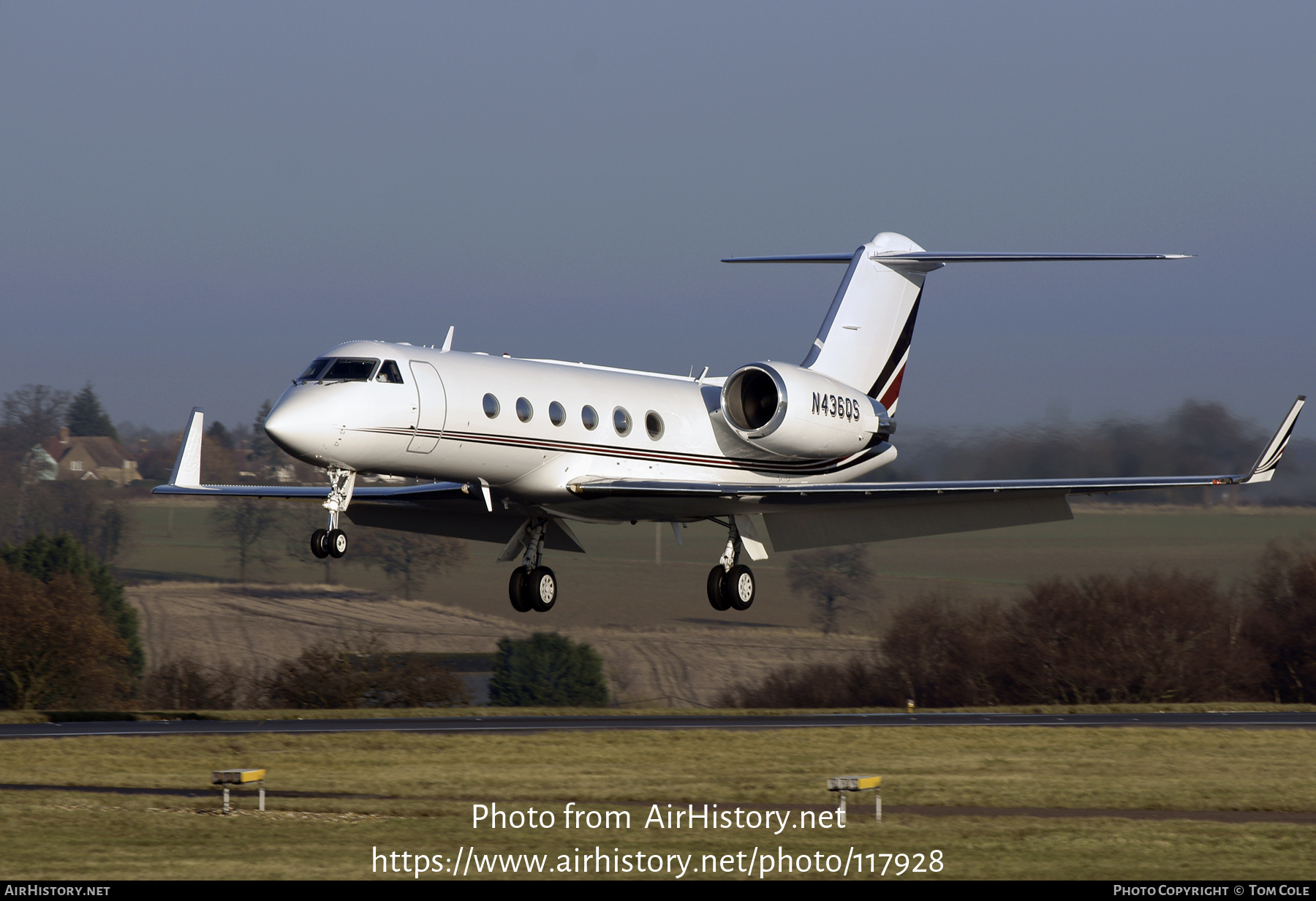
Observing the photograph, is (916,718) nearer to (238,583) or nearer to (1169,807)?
(1169,807)

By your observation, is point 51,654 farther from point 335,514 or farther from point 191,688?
point 335,514

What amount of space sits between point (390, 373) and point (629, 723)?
21736 mm

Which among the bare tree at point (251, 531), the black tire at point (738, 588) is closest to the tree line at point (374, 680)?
the bare tree at point (251, 531)

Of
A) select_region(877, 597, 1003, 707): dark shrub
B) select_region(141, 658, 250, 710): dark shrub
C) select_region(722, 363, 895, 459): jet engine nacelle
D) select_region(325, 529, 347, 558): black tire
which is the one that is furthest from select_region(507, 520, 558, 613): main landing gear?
select_region(877, 597, 1003, 707): dark shrub

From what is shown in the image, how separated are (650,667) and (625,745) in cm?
3201

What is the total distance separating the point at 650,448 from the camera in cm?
2414

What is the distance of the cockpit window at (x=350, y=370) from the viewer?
20703 millimetres

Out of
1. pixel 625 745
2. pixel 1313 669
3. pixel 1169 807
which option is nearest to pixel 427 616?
pixel 625 745

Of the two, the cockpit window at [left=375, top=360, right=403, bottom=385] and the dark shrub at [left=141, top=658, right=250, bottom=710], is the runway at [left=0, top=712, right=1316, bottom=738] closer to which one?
the cockpit window at [left=375, top=360, right=403, bottom=385]

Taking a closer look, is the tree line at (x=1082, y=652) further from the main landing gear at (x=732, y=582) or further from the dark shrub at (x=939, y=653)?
the main landing gear at (x=732, y=582)

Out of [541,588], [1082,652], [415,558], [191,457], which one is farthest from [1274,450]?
[415,558]

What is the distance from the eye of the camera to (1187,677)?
216 ft
